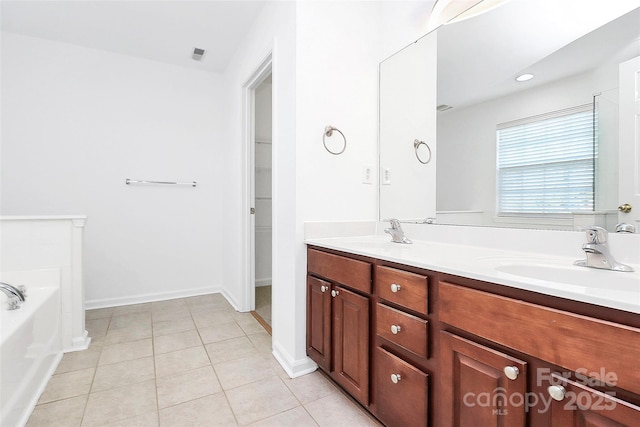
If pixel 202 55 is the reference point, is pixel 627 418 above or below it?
below

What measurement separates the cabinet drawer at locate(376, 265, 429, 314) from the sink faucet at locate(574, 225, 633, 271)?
536mm

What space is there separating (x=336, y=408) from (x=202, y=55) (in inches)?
126

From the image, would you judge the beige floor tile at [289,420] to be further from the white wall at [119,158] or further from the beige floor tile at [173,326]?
the white wall at [119,158]

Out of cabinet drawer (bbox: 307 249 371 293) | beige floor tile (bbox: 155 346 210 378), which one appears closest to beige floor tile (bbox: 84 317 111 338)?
beige floor tile (bbox: 155 346 210 378)

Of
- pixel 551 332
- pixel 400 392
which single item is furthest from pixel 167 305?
pixel 551 332

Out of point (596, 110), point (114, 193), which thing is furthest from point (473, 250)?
point (114, 193)

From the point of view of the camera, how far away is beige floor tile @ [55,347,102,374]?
1.88 metres

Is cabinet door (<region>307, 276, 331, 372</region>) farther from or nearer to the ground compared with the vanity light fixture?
nearer to the ground

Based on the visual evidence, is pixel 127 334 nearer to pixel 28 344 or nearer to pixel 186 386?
pixel 28 344

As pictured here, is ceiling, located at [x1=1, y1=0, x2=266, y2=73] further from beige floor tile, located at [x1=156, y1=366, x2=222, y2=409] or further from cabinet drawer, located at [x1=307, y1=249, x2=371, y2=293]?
beige floor tile, located at [x1=156, y1=366, x2=222, y2=409]

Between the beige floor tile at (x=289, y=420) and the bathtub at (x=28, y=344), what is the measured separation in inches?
40.7

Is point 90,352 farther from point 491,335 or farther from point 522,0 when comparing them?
point 522,0

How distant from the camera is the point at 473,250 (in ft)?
4.75

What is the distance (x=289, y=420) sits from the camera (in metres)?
1.42
